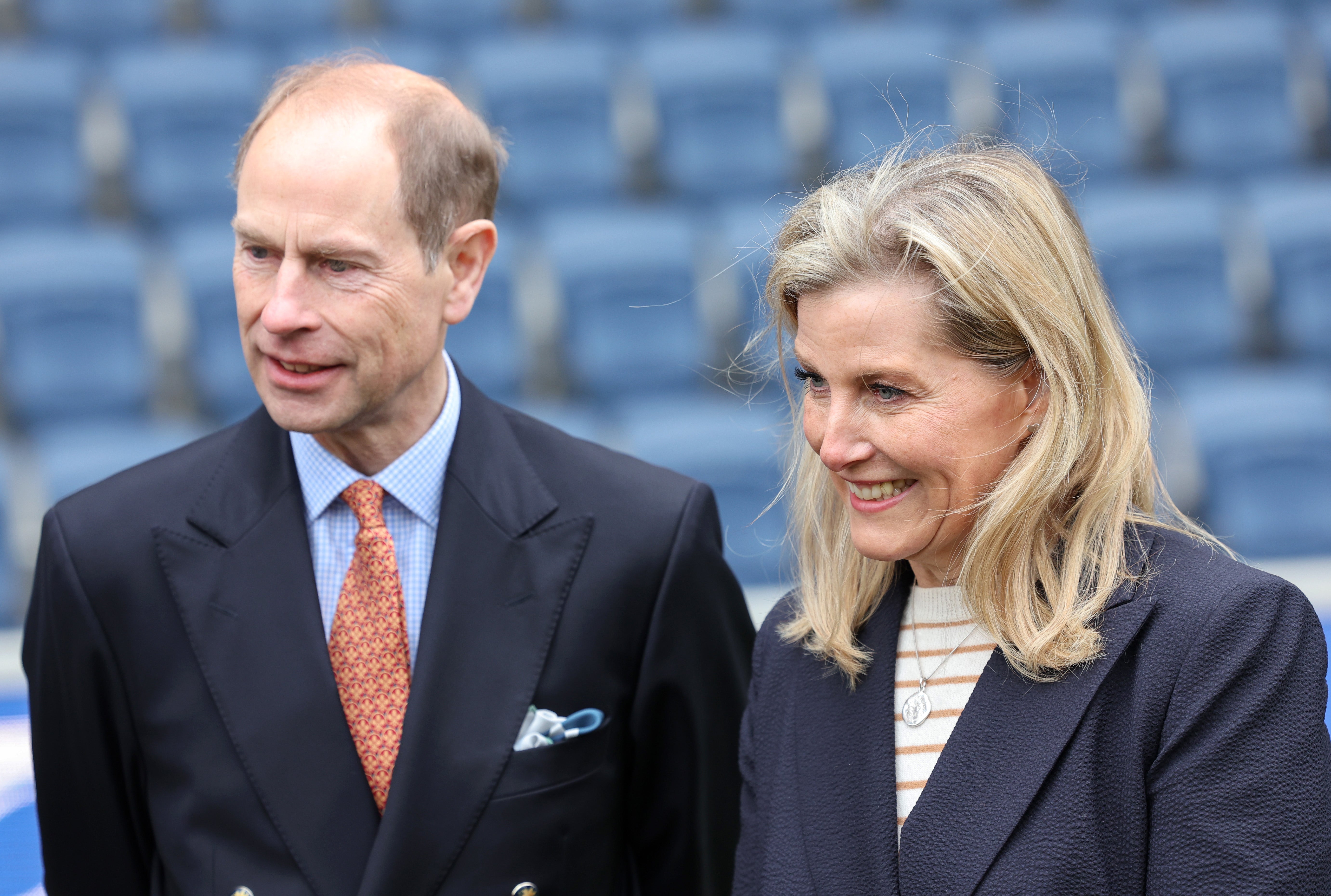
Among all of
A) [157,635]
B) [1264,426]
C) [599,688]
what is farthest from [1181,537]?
[1264,426]

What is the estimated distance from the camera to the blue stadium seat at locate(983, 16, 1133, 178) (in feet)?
17.6

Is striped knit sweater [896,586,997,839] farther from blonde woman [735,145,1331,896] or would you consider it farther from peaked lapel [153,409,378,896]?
peaked lapel [153,409,378,896]

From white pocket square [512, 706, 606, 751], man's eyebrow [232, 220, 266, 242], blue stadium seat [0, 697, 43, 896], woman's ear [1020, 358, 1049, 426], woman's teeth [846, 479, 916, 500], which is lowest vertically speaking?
blue stadium seat [0, 697, 43, 896]

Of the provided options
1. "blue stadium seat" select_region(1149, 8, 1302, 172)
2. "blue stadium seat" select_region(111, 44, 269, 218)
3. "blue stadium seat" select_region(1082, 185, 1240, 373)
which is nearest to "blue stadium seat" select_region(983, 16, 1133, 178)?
"blue stadium seat" select_region(1149, 8, 1302, 172)

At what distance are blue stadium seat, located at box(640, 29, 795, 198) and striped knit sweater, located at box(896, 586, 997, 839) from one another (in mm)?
3967

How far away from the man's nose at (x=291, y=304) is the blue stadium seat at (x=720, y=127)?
381 centimetres

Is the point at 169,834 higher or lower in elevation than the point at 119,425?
lower

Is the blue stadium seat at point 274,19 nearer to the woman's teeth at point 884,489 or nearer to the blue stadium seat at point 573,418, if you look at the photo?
the blue stadium seat at point 573,418

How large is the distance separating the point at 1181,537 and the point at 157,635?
4.11 feet

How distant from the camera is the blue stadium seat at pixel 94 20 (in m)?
5.59

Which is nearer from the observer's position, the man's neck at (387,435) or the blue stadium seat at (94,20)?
the man's neck at (387,435)

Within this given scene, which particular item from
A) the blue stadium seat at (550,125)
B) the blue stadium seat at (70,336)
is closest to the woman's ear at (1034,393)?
the blue stadium seat at (70,336)

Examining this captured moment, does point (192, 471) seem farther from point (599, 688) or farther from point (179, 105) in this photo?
point (179, 105)

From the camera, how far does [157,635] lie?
1.70 metres
